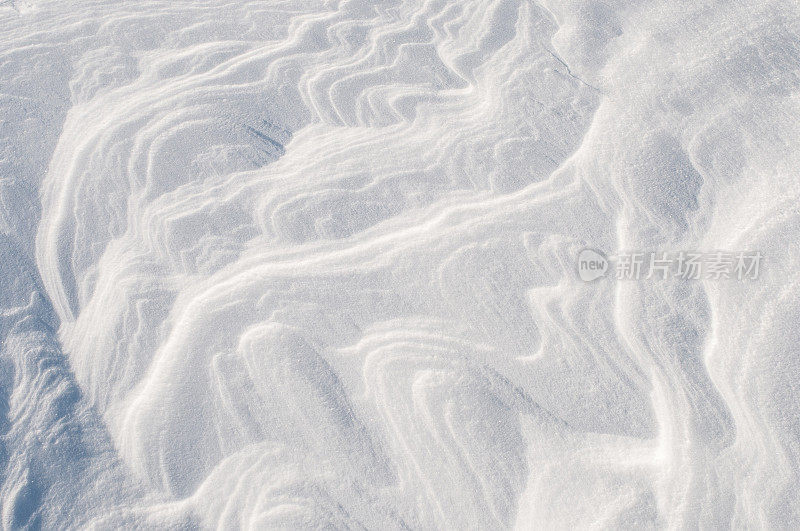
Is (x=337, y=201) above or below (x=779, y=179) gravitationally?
above

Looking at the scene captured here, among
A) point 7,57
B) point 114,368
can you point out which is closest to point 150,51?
point 7,57

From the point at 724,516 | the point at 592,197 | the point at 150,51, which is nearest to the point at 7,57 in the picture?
the point at 150,51

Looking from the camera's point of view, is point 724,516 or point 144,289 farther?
point 144,289

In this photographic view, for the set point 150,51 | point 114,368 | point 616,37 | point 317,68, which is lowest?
point 114,368

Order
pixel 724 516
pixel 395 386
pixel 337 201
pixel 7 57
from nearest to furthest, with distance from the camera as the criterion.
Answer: pixel 724 516 → pixel 395 386 → pixel 337 201 → pixel 7 57

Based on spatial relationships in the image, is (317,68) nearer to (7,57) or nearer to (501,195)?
(501,195)

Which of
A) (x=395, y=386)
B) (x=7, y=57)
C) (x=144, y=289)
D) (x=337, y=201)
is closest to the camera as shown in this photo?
(x=395, y=386)

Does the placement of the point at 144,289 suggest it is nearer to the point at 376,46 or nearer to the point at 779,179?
the point at 376,46
